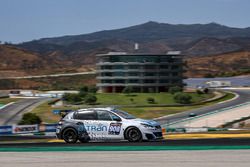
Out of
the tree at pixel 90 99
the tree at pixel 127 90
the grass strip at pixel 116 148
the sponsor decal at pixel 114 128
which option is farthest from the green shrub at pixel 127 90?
the grass strip at pixel 116 148

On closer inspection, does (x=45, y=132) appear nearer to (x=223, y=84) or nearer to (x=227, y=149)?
(x=227, y=149)

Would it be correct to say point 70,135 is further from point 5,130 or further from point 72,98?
point 72,98

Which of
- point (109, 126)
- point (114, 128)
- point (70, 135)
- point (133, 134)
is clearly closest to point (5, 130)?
point (70, 135)

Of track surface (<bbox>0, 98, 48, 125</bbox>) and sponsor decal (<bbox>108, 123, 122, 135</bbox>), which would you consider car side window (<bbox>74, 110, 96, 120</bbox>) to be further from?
track surface (<bbox>0, 98, 48, 125</bbox>)

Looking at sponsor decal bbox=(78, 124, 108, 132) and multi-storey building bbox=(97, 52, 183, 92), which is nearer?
Result: sponsor decal bbox=(78, 124, 108, 132)

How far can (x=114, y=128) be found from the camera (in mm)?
23641

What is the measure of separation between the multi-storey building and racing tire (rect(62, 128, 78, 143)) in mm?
106912

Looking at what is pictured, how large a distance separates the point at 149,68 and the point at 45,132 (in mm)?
84970

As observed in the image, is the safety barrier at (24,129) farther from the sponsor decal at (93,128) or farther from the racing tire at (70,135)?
the sponsor decal at (93,128)

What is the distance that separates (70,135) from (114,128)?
1959 mm

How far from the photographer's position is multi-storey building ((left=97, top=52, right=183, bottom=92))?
431 ft
